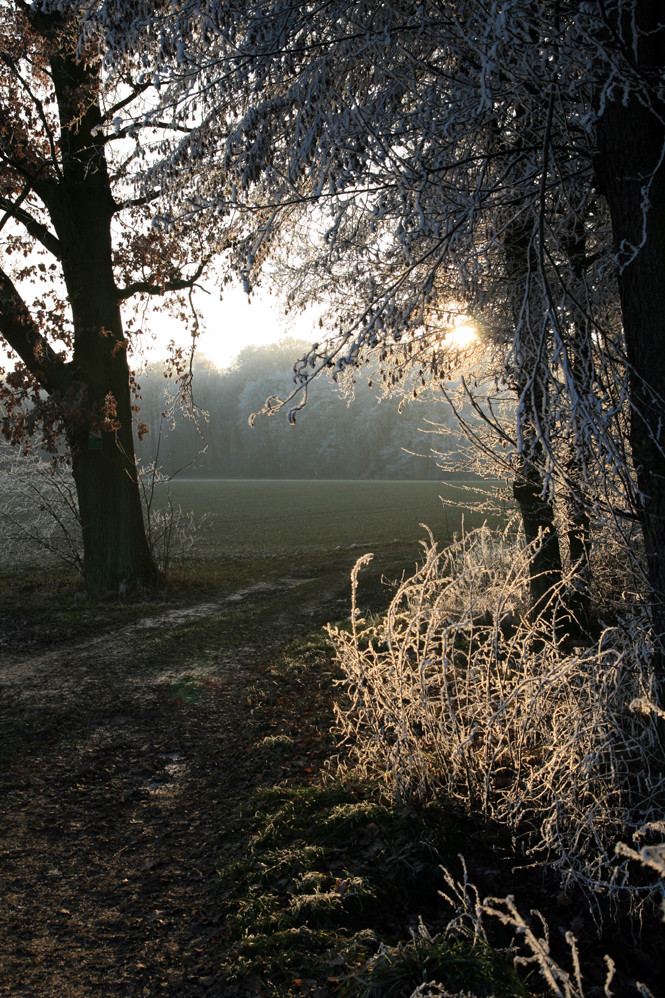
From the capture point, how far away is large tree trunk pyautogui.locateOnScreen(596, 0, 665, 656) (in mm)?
3291

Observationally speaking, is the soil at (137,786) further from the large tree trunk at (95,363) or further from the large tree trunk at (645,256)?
the large tree trunk at (645,256)

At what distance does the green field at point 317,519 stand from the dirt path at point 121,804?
16.2 ft

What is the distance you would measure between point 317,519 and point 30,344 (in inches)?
773

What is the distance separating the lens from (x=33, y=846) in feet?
13.0

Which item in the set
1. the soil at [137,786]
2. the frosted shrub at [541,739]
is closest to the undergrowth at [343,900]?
the soil at [137,786]

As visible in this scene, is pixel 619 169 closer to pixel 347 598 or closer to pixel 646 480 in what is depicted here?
pixel 646 480

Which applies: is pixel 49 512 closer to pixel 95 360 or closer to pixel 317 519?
pixel 95 360

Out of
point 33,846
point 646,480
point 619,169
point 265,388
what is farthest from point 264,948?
point 265,388

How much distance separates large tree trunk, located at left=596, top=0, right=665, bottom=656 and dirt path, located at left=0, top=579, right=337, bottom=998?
2919mm

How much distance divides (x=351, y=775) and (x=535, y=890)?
142 centimetres

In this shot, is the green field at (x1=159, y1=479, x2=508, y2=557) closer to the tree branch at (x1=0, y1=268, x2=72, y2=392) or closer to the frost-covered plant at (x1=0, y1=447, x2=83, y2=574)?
the frost-covered plant at (x1=0, y1=447, x2=83, y2=574)

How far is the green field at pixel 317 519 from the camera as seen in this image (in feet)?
67.8

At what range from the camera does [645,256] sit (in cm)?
331

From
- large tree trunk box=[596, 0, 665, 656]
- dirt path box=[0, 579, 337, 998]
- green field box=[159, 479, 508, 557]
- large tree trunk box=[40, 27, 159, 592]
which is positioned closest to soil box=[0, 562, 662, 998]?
dirt path box=[0, 579, 337, 998]
